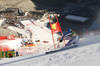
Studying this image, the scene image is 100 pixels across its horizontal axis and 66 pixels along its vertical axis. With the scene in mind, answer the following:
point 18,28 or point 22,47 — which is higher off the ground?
point 18,28

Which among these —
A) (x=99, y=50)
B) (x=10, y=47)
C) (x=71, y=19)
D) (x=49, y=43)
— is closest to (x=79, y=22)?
(x=71, y=19)

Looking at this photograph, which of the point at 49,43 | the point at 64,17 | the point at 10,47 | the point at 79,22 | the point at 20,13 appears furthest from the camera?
the point at 20,13

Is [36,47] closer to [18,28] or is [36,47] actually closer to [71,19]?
[18,28]

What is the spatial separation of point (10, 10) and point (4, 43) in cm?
1072

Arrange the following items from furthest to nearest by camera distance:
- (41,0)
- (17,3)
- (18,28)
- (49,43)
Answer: (41,0) < (17,3) < (18,28) < (49,43)

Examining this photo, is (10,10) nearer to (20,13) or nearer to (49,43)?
(20,13)

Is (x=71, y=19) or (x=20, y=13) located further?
(x=20, y=13)

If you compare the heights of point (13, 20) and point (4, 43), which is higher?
point (13, 20)

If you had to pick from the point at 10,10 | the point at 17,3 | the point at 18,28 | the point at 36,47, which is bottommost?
the point at 36,47

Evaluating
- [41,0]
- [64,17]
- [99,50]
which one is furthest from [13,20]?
[99,50]

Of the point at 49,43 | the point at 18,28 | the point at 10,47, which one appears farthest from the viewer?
the point at 18,28

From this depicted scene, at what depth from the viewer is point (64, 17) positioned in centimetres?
1839

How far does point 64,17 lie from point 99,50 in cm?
1313

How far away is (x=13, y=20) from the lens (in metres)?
17.0
